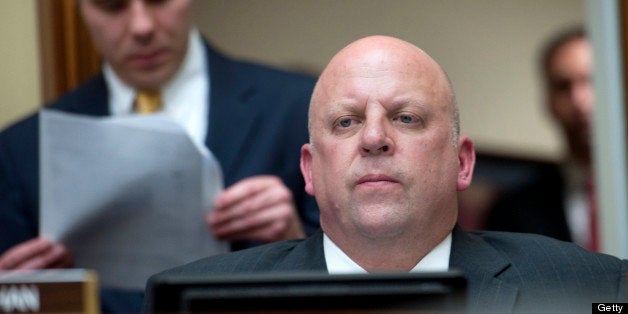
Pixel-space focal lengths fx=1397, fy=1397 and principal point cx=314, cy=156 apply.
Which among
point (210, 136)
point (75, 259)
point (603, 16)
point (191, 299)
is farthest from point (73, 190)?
point (603, 16)

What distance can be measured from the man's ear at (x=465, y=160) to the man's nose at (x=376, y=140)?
0.21 meters

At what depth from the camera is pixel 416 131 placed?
2.41 meters

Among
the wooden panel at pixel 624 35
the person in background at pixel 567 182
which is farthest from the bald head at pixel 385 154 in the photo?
the person in background at pixel 567 182

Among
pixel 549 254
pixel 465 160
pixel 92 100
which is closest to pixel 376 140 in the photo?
pixel 465 160

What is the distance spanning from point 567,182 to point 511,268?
8.16 ft

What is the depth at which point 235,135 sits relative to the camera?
3.17 m

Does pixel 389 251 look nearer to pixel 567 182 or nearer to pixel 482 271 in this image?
pixel 482 271

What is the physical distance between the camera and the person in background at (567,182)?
4211 mm

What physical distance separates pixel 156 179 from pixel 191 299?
128 cm

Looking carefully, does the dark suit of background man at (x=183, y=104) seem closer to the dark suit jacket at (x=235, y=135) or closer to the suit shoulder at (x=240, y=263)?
the dark suit jacket at (x=235, y=135)

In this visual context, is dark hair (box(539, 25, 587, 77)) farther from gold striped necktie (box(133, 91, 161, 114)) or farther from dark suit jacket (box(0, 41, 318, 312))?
gold striped necktie (box(133, 91, 161, 114))

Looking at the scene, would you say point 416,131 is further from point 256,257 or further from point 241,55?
point 241,55

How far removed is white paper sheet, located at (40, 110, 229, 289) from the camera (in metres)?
2.94

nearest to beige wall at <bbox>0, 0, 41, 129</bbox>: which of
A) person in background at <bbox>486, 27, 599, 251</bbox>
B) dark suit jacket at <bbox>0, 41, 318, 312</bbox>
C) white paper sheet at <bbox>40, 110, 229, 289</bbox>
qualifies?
dark suit jacket at <bbox>0, 41, 318, 312</bbox>
